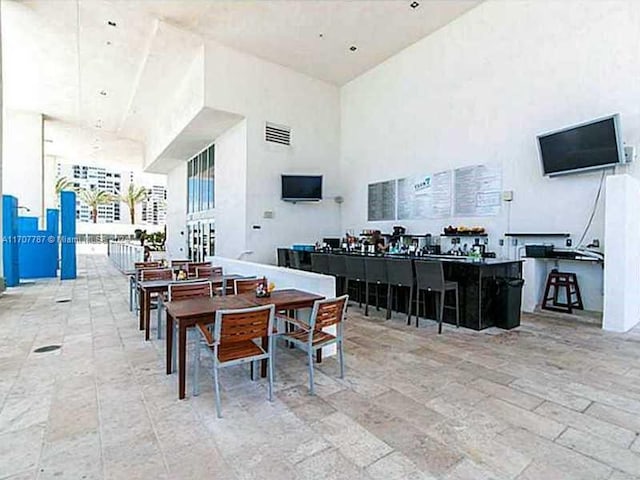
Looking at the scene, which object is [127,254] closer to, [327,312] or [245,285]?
[245,285]

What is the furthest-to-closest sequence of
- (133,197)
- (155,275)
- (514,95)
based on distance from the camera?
(133,197) < (514,95) < (155,275)

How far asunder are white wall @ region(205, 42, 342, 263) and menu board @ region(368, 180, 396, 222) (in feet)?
4.24

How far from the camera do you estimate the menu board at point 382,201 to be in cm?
913

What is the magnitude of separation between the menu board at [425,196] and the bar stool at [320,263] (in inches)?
111

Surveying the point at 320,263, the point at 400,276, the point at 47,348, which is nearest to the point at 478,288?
the point at 400,276

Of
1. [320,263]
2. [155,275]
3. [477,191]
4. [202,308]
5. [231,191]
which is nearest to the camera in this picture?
[202,308]

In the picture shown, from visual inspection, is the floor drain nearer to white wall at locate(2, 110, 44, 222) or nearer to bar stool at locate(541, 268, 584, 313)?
bar stool at locate(541, 268, 584, 313)

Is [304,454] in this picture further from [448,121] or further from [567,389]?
[448,121]

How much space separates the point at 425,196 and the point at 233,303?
6159 mm

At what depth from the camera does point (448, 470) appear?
2039 millimetres

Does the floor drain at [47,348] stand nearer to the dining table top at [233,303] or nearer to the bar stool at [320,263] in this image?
the dining table top at [233,303]

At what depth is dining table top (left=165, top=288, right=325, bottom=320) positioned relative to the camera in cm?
298

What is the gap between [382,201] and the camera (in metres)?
9.42

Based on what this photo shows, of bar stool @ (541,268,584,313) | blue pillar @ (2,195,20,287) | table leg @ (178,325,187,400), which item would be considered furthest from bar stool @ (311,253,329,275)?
blue pillar @ (2,195,20,287)
